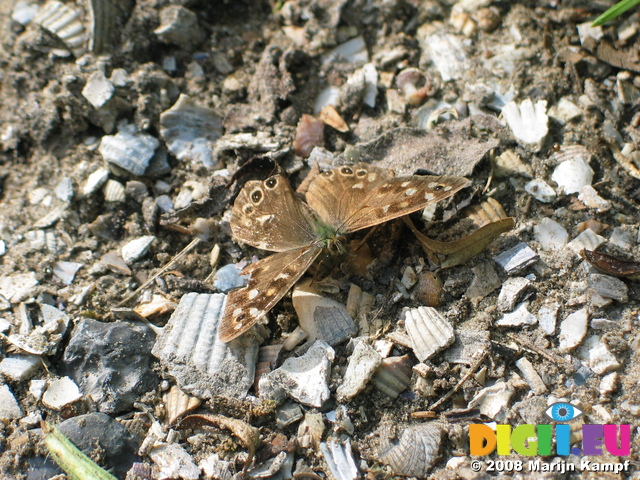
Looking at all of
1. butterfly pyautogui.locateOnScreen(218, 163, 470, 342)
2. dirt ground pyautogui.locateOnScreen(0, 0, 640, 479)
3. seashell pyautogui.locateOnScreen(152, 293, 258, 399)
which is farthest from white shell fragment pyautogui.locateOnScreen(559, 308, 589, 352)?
seashell pyautogui.locateOnScreen(152, 293, 258, 399)

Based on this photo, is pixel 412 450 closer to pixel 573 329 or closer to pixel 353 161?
pixel 573 329

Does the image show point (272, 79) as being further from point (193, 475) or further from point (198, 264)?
point (193, 475)

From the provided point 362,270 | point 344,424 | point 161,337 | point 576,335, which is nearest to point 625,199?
point 576,335

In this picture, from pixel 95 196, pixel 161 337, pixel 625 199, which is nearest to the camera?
pixel 161 337

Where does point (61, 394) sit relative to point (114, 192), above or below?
below

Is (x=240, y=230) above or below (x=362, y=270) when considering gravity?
above

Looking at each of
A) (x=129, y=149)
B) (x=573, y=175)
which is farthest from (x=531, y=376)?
(x=129, y=149)
